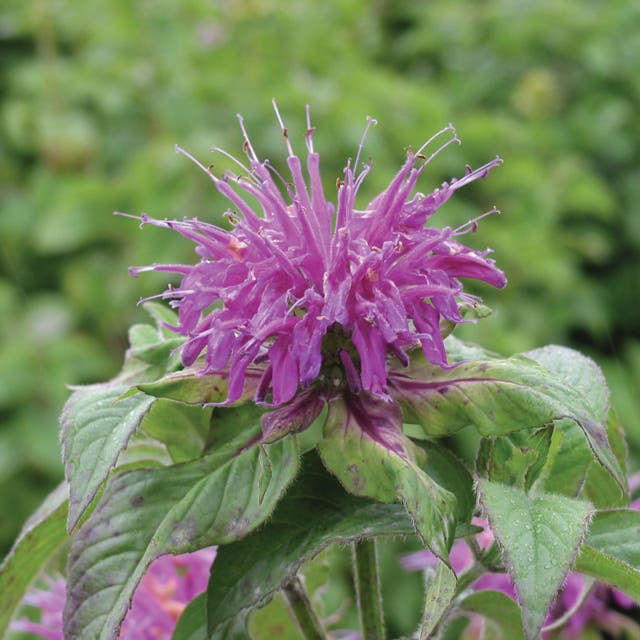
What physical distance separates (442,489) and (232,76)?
198 centimetres

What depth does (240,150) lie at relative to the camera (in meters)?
2.11

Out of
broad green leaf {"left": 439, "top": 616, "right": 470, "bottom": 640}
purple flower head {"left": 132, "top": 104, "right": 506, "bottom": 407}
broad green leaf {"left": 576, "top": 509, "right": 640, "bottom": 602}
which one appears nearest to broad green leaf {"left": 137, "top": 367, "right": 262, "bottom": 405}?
purple flower head {"left": 132, "top": 104, "right": 506, "bottom": 407}

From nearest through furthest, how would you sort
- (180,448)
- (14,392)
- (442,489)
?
(442,489), (180,448), (14,392)

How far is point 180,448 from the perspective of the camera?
597 millimetres

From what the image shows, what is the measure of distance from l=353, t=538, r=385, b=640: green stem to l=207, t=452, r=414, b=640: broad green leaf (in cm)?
5

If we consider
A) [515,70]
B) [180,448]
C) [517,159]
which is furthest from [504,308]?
[180,448]

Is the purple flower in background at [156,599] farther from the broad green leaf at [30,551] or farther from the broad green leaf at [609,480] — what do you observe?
the broad green leaf at [609,480]

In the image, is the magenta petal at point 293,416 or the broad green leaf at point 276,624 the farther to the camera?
the broad green leaf at point 276,624

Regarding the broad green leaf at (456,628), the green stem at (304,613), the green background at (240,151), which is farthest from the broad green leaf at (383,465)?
the green background at (240,151)

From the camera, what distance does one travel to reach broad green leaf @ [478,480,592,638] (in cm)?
43

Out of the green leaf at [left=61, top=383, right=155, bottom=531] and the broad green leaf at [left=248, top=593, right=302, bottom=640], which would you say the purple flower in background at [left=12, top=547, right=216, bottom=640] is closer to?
the broad green leaf at [left=248, top=593, right=302, bottom=640]

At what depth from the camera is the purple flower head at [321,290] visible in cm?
53

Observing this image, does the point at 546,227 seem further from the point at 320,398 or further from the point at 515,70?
the point at 320,398

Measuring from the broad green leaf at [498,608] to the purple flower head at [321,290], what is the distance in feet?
0.54
